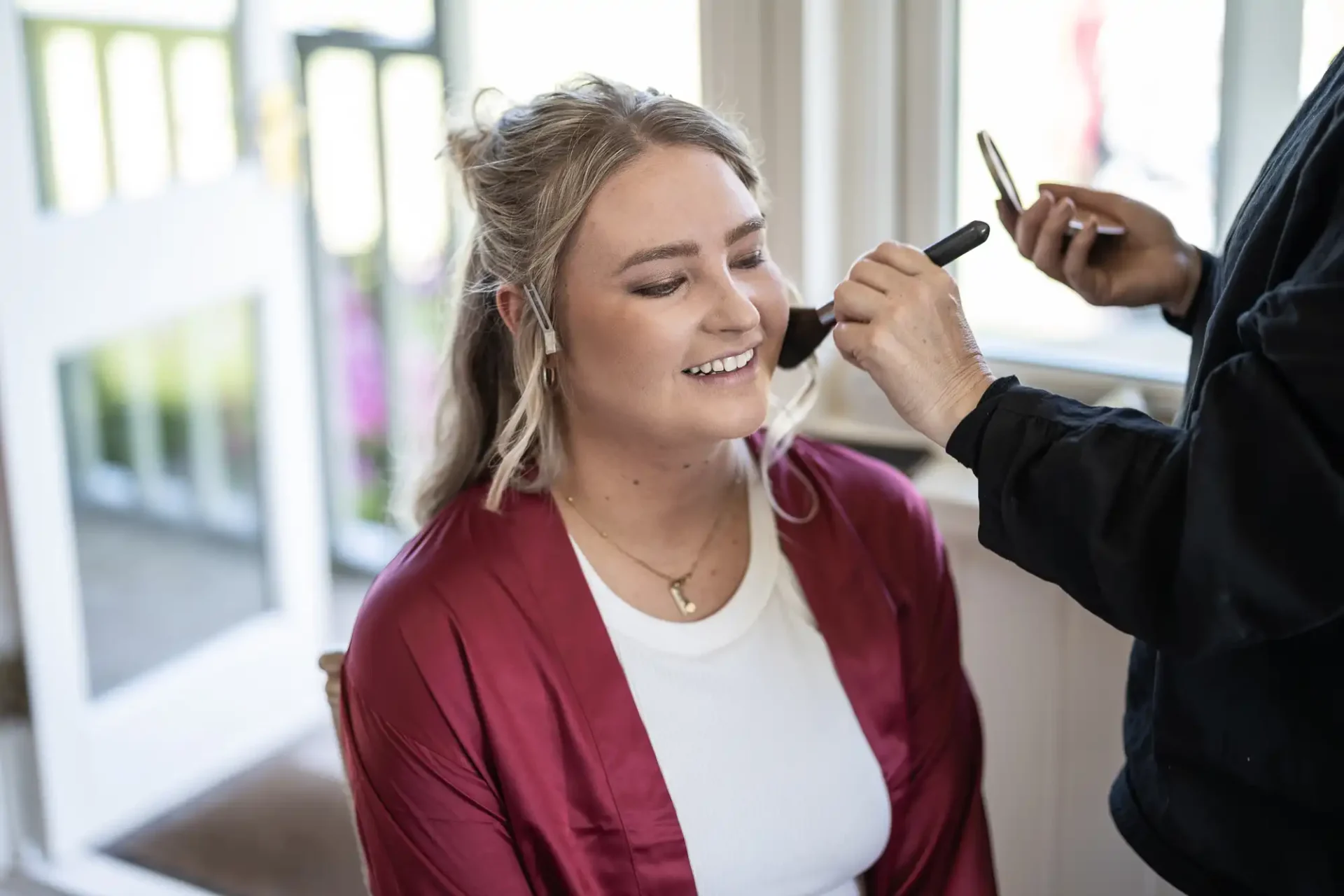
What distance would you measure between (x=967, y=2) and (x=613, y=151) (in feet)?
2.60

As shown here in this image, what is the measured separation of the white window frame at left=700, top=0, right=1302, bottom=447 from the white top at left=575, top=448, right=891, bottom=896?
2.01 feet

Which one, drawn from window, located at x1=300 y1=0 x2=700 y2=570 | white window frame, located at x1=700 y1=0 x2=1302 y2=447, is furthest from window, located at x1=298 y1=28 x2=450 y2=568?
white window frame, located at x1=700 y1=0 x2=1302 y2=447

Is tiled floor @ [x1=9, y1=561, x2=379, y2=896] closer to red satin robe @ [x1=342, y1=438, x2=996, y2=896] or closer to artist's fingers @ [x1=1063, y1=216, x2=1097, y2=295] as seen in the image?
A: red satin robe @ [x1=342, y1=438, x2=996, y2=896]

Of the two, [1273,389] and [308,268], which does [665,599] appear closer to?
[1273,389]

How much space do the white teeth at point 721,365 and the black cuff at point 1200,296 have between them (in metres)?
0.41

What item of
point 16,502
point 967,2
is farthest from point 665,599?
point 16,502

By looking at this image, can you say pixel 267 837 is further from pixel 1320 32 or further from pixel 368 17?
pixel 1320 32

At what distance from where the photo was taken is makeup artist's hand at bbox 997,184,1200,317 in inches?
54.6

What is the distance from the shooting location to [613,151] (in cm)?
135

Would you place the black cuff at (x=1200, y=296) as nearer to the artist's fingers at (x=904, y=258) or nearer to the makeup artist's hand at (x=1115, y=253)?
the makeup artist's hand at (x=1115, y=253)

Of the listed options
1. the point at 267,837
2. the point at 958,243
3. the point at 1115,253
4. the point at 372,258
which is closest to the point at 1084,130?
the point at 1115,253

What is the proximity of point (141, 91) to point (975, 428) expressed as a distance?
7.53ft

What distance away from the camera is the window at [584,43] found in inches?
88.8

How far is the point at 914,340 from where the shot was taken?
117cm
